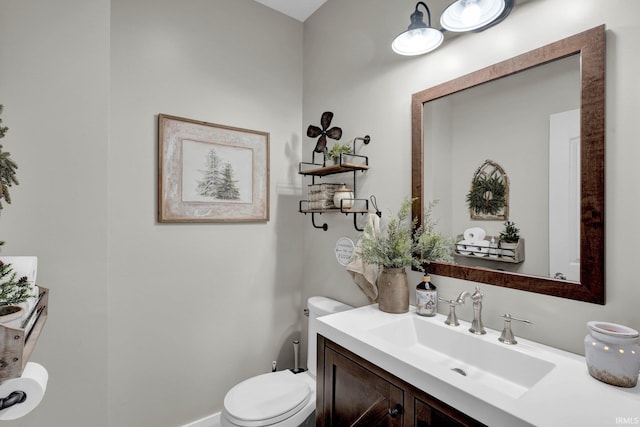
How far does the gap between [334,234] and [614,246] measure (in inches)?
51.9

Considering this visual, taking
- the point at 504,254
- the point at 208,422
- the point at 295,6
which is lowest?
the point at 208,422

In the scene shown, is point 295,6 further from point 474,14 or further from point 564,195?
point 564,195

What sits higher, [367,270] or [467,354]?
[367,270]

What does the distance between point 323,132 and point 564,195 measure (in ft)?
4.36

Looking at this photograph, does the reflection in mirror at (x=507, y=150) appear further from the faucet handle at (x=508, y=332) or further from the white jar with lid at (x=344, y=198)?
the white jar with lid at (x=344, y=198)

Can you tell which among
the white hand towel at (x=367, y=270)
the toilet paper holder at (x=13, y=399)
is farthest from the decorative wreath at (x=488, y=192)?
the toilet paper holder at (x=13, y=399)

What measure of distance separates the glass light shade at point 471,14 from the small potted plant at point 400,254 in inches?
28.0

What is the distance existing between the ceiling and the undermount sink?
2023mm

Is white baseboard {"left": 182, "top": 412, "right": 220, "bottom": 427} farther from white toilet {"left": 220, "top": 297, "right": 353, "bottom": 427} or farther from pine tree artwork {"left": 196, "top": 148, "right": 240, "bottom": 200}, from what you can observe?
pine tree artwork {"left": 196, "top": 148, "right": 240, "bottom": 200}

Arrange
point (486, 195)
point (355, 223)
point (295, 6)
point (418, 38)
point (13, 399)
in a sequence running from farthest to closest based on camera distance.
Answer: point (295, 6) < point (355, 223) < point (418, 38) < point (486, 195) < point (13, 399)

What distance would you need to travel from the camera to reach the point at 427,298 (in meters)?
1.36

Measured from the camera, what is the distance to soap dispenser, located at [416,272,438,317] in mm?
1360

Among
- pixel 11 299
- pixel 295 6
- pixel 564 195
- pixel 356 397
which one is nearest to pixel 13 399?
pixel 11 299

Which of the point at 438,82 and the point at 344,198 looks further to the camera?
the point at 344,198
